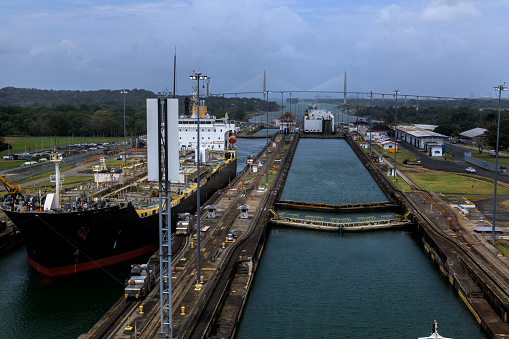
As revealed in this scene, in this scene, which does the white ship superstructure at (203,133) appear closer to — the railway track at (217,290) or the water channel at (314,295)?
the railway track at (217,290)

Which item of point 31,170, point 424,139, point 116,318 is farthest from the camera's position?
point 424,139

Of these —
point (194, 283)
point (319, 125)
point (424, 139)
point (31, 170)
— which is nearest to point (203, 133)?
point (31, 170)

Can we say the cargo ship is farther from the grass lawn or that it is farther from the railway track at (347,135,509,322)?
the grass lawn

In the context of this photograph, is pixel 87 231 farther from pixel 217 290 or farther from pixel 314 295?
pixel 314 295

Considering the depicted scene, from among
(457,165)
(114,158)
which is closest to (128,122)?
(114,158)

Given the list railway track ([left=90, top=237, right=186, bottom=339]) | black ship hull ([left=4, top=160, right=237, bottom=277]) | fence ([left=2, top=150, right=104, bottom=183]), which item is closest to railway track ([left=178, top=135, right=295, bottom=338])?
railway track ([left=90, top=237, right=186, bottom=339])

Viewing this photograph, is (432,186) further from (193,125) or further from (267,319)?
(267,319)
